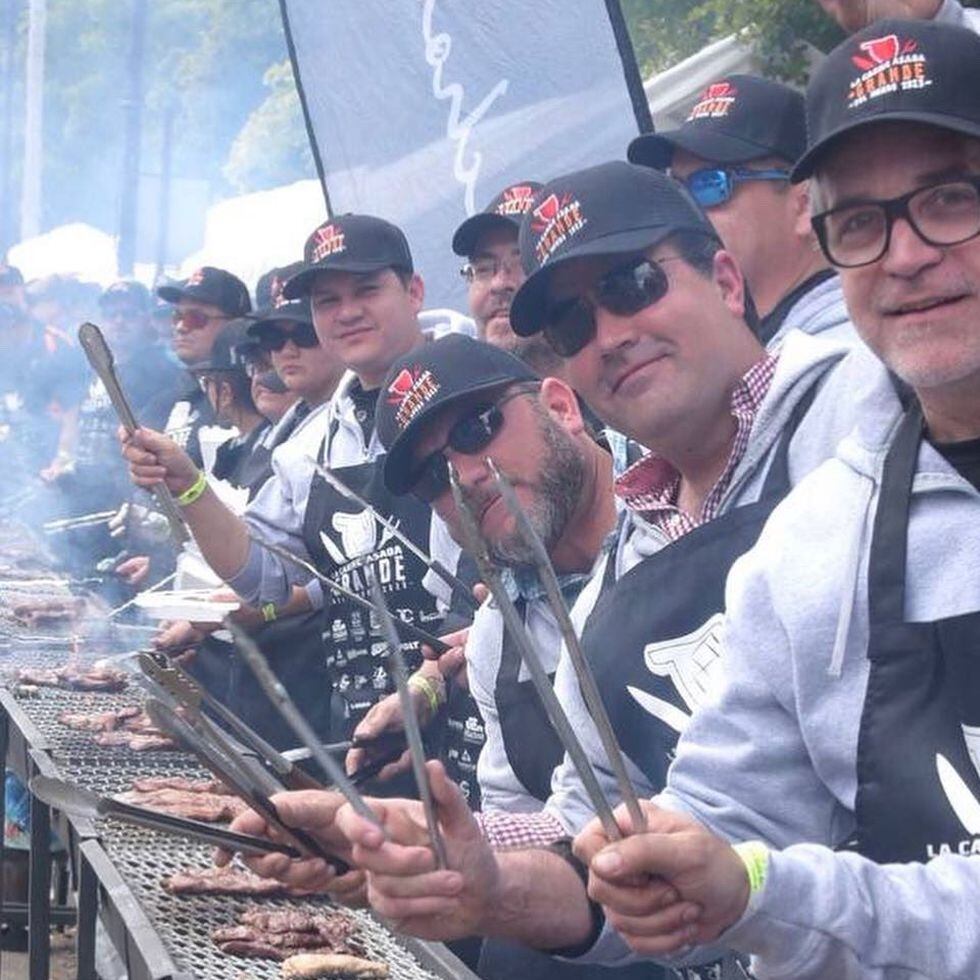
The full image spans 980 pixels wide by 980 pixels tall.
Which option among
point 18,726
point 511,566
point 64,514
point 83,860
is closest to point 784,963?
point 511,566

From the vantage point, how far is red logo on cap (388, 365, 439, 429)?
12.7 ft

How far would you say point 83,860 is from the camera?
438cm

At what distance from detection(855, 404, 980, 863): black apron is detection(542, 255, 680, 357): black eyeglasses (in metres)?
1.00

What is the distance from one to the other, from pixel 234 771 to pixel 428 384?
1.64 meters

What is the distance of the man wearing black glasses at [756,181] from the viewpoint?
3982 mm

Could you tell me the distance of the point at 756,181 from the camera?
4047 mm

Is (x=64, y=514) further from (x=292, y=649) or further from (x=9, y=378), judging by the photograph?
(x=292, y=649)

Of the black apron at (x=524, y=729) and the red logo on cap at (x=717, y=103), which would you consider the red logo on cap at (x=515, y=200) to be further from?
the black apron at (x=524, y=729)

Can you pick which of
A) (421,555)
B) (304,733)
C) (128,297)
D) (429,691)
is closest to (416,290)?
(421,555)

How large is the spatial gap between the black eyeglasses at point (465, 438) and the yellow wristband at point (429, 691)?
2.49 feet

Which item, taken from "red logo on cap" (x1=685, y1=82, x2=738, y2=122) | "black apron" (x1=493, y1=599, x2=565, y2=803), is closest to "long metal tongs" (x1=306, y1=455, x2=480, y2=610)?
"black apron" (x1=493, y1=599, x2=565, y2=803)

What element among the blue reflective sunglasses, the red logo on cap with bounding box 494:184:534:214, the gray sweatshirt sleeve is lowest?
the gray sweatshirt sleeve

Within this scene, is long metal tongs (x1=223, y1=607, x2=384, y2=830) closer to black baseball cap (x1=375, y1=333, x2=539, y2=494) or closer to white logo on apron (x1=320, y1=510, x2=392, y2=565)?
black baseball cap (x1=375, y1=333, x2=539, y2=494)

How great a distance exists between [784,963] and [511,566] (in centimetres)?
162
